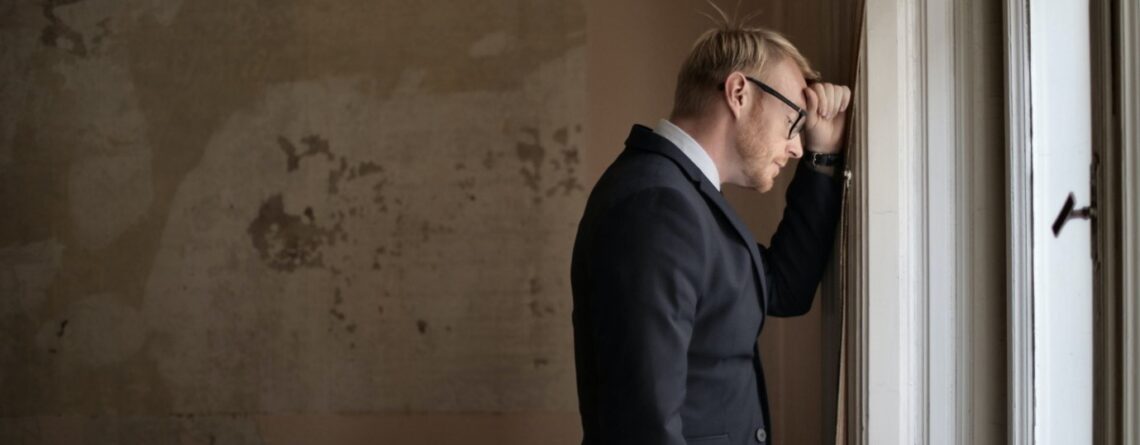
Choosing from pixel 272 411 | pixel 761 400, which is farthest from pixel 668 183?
pixel 272 411

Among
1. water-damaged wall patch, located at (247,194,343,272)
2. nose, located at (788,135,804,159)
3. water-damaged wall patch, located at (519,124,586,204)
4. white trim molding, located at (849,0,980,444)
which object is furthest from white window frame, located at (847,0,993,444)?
water-damaged wall patch, located at (247,194,343,272)

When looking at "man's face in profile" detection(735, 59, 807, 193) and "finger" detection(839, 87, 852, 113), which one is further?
"finger" detection(839, 87, 852, 113)

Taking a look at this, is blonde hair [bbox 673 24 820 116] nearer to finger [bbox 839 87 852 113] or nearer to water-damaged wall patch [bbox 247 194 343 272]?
finger [bbox 839 87 852 113]

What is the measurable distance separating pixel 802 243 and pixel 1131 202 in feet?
3.49

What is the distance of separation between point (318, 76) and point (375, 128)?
0.28m

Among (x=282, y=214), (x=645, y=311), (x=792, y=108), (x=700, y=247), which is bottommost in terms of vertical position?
(x=645, y=311)

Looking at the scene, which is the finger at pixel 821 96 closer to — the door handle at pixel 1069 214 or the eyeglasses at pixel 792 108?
the eyeglasses at pixel 792 108

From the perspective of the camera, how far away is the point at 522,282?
357 centimetres

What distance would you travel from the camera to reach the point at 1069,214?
1.58 m

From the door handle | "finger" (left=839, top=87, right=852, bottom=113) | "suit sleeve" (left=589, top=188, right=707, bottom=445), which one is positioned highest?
"finger" (left=839, top=87, right=852, bottom=113)

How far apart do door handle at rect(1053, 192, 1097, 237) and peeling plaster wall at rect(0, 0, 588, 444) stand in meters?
2.01

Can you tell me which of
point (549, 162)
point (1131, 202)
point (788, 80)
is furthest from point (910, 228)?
point (549, 162)

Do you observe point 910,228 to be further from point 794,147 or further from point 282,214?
point 282,214

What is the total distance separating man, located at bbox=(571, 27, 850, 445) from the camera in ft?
6.05
